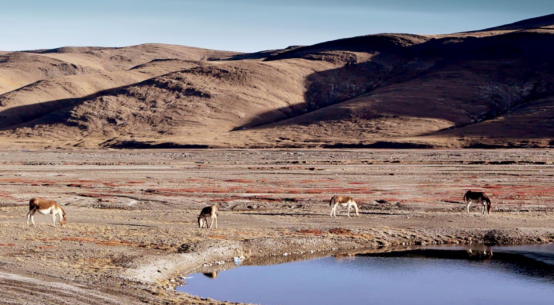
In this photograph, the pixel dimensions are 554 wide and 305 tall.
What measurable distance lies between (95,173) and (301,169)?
62.9ft

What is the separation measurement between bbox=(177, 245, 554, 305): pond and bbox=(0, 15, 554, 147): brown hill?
91.8 m

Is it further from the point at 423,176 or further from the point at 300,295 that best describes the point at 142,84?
the point at 300,295

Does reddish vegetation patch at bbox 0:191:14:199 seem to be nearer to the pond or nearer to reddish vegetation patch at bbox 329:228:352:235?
reddish vegetation patch at bbox 329:228:352:235

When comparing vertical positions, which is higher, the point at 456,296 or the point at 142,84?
the point at 142,84

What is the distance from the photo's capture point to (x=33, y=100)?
182375 mm

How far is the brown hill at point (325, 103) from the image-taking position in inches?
5123

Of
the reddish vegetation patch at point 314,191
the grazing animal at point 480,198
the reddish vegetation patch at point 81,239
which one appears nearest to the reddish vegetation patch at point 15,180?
the reddish vegetation patch at point 314,191

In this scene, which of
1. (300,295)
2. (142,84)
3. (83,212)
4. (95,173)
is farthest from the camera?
(142,84)

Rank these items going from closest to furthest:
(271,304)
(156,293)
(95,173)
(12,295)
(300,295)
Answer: (12,295) → (156,293) → (271,304) → (300,295) → (95,173)

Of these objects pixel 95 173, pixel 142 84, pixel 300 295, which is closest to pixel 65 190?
pixel 95 173

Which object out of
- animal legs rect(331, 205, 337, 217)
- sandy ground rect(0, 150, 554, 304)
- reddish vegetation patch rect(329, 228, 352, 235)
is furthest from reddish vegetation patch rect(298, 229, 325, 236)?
animal legs rect(331, 205, 337, 217)

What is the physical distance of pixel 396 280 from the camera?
2220 cm

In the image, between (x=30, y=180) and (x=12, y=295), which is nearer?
(x=12, y=295)

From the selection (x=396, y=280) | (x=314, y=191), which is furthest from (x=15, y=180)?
(x=396, y=280)
